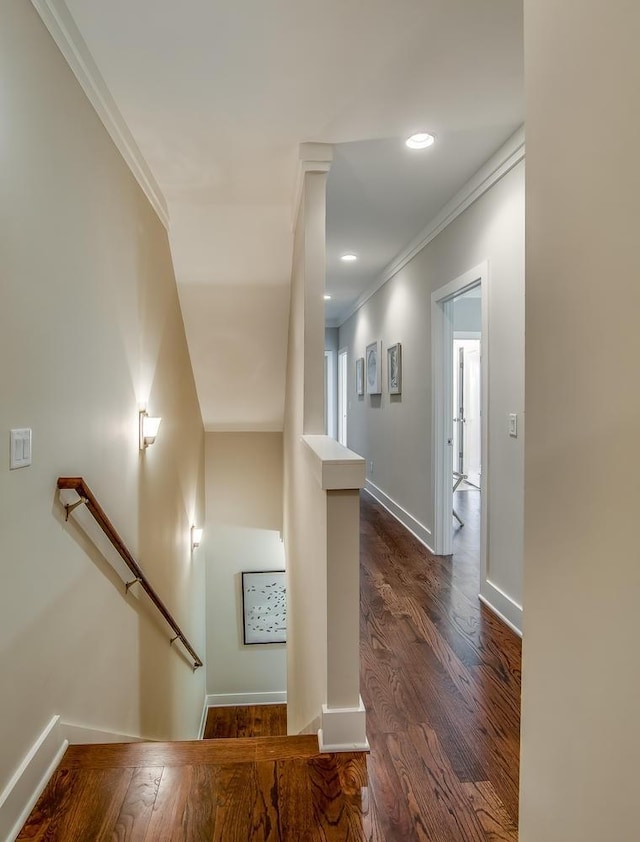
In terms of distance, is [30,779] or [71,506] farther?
[71,506]

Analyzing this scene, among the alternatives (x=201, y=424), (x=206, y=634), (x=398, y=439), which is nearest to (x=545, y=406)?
(x=398, y=439)

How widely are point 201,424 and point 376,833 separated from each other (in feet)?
13.8

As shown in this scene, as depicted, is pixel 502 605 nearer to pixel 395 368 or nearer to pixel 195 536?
pixel 395 368

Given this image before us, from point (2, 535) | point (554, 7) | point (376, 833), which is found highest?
point (554, 7)

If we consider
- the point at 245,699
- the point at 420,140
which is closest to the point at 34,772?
the point at 420,140

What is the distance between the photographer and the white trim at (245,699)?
5.48 m

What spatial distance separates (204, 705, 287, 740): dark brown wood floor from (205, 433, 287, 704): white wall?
15 centimetres

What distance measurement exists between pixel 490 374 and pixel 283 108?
5.76 feet

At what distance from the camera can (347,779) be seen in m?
1.55

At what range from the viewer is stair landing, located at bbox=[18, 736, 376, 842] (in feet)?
4.36

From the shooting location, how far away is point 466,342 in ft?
24.8

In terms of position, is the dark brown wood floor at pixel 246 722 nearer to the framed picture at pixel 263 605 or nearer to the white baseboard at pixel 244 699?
the white baseboard at pixel 244 699

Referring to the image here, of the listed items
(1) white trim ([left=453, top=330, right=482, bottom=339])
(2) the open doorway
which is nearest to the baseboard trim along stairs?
(2) the open doorway

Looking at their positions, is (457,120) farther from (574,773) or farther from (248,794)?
(248,794)
